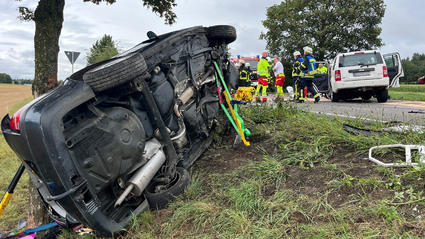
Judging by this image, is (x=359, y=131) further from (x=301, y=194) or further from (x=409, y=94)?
(x=409, y=94)

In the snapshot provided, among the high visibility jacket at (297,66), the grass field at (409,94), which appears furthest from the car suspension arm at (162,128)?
the grass field at (409,94)

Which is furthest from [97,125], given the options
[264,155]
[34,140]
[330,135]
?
[330,135]

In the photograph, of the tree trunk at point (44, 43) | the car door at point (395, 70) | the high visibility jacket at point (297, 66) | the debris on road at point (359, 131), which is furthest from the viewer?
the car door at point (395, 70)

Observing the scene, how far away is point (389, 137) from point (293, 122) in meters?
1.23

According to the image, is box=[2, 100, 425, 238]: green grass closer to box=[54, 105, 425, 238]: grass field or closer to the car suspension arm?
box=[54, 105, 425, 238]: grass field

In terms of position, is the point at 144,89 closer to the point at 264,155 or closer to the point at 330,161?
the point at 264,155

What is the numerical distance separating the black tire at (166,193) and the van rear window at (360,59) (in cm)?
907

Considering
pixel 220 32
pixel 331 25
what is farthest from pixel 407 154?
pixel 331 25

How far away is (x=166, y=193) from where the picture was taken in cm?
286

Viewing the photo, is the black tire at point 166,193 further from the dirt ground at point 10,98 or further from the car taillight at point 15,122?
the dirt ground at point 10,98

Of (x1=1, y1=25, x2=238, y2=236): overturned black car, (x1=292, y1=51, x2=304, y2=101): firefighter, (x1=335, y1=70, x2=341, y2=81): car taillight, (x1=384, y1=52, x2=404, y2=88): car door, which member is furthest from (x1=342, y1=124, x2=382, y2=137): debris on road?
(x1=384, y1=52, x2=404, y2=88): car door

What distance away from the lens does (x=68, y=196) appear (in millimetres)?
2195

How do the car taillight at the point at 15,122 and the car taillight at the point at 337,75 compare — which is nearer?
the car taillight at the point at 15,122

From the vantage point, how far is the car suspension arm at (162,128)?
2754mm
